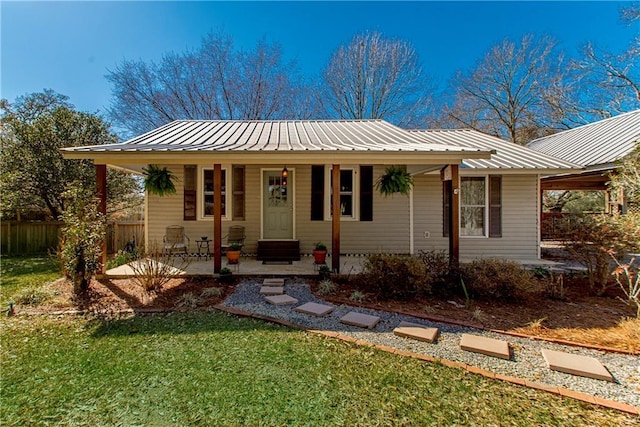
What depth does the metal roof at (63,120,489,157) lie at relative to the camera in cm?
554

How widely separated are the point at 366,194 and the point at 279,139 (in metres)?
2.84

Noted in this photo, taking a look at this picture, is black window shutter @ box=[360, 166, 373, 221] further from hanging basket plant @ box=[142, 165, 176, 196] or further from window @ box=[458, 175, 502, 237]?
hanging basket plant @ box=[142, 165, 176, 196]

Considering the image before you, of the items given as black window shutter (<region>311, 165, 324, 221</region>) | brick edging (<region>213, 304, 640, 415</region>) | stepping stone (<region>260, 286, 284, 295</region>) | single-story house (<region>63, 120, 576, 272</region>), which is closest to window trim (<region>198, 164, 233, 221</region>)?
single-story house (<region>63, 120, 576, 272</region>)

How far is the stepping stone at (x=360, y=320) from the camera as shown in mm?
3805

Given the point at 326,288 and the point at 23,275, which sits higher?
the point at 326,288

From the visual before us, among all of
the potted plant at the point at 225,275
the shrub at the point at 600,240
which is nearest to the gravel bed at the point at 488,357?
the potted plant at the point at 225,275

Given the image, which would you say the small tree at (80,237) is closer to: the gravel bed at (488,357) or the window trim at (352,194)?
the gravel bed at (488,357)

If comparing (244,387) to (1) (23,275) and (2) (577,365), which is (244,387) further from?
(1) (23,275)

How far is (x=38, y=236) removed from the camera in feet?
35.8

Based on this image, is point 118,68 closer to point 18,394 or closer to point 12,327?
point 12,327

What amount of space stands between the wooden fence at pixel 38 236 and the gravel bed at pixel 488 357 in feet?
26.6

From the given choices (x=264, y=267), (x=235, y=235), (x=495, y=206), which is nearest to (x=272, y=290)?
(x=264, y=267)

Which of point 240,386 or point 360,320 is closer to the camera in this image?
point 240,386

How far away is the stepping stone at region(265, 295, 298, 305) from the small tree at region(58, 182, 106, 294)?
3.10 meters
